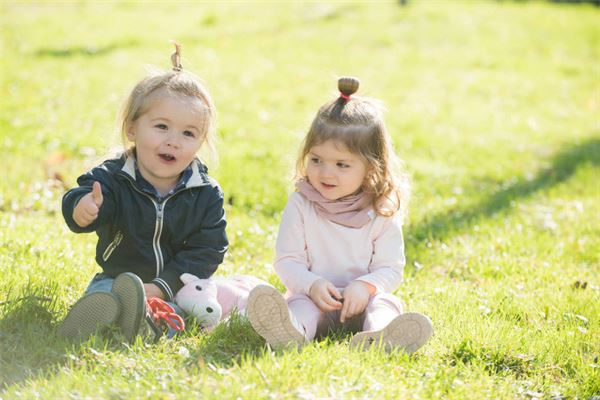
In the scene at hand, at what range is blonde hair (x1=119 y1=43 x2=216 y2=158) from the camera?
3.93m

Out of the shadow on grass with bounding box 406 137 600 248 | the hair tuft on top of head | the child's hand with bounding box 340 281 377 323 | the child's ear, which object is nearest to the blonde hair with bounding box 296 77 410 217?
the hair tuft on top of head

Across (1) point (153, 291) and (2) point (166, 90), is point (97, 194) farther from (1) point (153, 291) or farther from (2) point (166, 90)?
(2) point (166, 90)

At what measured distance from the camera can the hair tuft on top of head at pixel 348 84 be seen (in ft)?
12.9

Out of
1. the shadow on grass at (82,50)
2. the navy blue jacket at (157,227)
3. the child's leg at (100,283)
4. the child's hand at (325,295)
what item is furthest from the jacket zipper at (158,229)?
the shadow on grass at (82,50)

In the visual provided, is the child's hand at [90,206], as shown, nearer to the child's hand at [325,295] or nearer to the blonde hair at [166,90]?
the blonde hair at [166,90]

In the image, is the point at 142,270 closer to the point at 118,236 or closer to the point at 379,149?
the point at 118,236

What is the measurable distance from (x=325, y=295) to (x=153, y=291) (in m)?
0.87

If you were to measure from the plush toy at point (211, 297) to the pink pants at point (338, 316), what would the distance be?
0.25 m

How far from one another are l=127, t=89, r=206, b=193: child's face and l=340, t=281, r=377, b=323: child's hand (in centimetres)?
109

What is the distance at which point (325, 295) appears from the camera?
3.75 metres

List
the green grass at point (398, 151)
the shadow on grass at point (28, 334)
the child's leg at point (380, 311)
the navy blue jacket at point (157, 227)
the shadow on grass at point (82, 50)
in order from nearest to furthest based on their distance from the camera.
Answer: the shadow on grass at point (28, 334)
the green grass at point (398, 151)
the child's leg at point (380, 311)
the navy blue jacket at point (157, 227)
the shadow on grass at point (82, 50)

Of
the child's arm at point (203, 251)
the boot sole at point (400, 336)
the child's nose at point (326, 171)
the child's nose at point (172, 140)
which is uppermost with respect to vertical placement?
the child's nose at point (172, 140)

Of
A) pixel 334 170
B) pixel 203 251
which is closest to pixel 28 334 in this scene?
pixel 203 251

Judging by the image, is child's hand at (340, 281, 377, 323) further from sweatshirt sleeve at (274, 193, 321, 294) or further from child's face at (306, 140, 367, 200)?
child's face at (306, 140, 367, 200)
